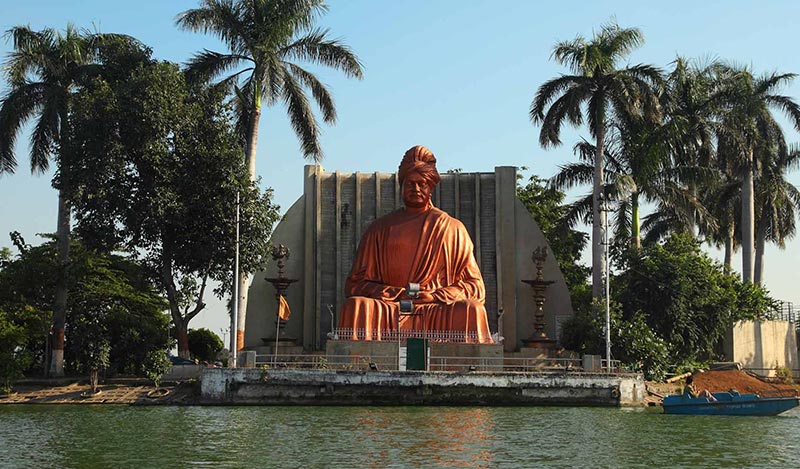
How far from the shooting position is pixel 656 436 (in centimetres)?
2303

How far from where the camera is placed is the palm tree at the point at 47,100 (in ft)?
124

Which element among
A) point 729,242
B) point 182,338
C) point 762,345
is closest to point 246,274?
point 182,338

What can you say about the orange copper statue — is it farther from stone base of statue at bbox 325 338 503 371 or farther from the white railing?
stone base of statue at bbox 325 338 503 371

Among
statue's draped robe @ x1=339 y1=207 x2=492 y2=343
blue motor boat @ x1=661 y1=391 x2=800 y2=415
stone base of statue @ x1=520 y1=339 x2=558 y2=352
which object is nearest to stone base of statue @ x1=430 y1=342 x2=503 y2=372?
statue's draped robe @ x1=339 y1=207 x2=492 y2=343

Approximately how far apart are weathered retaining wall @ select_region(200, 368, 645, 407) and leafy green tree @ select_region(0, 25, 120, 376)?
9.03 metres

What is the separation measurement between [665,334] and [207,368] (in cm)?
1687

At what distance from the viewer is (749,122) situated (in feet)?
151

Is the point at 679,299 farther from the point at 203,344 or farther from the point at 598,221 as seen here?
the point at 203,344

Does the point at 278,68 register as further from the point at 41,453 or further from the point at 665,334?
the point at 41,453

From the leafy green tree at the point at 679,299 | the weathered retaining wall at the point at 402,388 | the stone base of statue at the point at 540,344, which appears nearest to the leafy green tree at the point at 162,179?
the weathered retaining wall at the point at 402,388

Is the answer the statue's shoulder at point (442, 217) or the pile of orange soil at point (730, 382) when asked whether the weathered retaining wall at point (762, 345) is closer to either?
the pile of orange soil at point (730, 382)

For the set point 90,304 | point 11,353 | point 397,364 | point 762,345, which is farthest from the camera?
point 762,345

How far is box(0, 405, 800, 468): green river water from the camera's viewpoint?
742 inches

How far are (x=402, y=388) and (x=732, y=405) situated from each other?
866 centimetres
